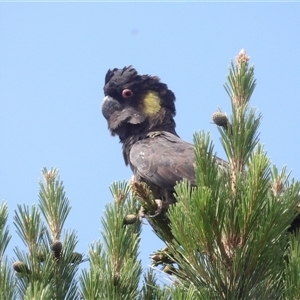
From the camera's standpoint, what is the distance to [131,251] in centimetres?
383

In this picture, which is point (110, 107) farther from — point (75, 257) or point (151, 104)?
point (75, 257)

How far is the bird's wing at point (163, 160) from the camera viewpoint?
19.3ft

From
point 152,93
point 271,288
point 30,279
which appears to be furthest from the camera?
point 152,93

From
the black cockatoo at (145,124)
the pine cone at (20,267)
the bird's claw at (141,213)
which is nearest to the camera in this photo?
the pine cone at (20,267)

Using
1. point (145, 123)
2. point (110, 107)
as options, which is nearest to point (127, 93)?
point (110, 107)

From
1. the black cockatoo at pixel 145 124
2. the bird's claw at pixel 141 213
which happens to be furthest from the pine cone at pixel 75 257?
the black cockatoo at pixel 145 124

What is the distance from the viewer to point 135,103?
24.9 feet

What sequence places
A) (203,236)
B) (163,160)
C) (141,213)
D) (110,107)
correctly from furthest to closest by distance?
(110,107) → (163,160) → (141,213) → (203,236)

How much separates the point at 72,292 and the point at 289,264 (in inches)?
49.7

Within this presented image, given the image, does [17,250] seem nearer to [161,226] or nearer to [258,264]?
[161,226]

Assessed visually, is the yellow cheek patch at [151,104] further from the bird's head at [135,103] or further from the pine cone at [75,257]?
the pine cone at [75,257]

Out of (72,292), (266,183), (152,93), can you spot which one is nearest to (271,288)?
(266,183)

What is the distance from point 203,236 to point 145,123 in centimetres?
432

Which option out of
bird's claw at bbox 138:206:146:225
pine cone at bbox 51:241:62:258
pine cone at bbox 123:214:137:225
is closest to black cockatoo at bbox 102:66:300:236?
bird's claw at bbox 138:206:146:225
